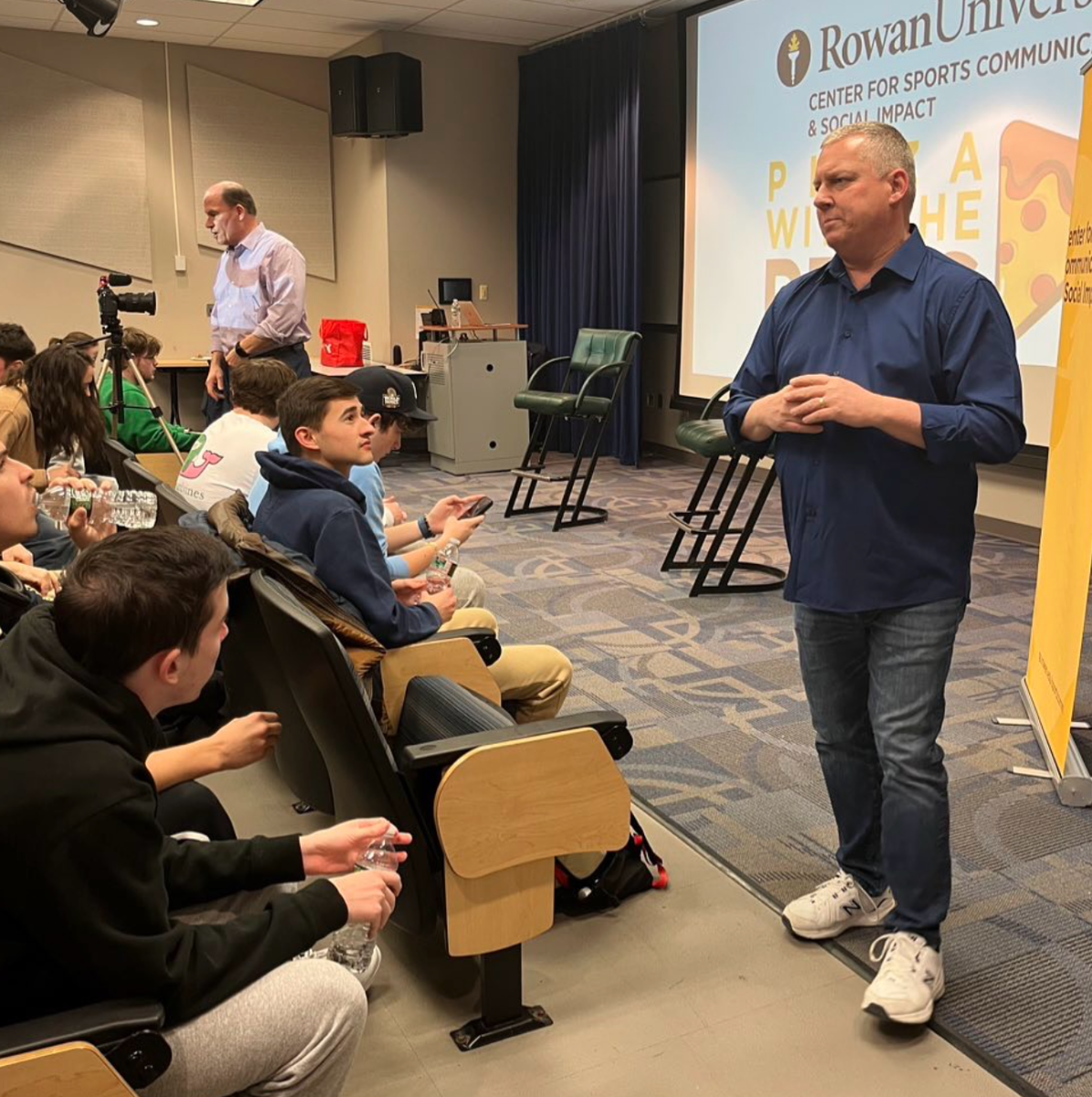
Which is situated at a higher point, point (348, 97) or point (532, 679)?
point (348, 97)

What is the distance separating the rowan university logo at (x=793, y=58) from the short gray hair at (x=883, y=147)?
462 cm

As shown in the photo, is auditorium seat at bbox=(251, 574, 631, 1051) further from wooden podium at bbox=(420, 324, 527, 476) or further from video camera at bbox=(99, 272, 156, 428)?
wooden podium at bbox=(420, 324, 527, 476)

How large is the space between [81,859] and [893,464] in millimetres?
1336

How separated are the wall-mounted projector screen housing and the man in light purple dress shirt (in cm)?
283

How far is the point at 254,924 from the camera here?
4.16 feet

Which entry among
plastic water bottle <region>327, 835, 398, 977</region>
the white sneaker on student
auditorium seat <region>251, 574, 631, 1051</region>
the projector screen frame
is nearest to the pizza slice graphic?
the projector screen frame

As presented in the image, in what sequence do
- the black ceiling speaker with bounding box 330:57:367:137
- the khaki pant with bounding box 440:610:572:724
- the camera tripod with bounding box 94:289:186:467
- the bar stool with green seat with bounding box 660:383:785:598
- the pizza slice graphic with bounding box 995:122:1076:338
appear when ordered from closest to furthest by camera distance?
the khaki pant with bounding box 440:610:572:724 → the camera tripod with bounding box 94:289:186:467 → the bar stool with green seat with bounding box 660:383:785:598 → the pizza slice graphic with bounding box 995:122:1076:338 → the black ceiling speaker with bounding box 330:57:367:137

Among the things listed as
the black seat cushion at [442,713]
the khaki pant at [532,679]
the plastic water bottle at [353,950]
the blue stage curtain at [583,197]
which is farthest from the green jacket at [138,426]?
the blue stage curtain at [583,197]

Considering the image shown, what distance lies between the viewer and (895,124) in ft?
18.2

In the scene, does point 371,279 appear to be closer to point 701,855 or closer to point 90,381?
point 90,381

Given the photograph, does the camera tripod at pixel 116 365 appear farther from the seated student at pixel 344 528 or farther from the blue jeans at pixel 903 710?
the blue jeans at pixel 903 710

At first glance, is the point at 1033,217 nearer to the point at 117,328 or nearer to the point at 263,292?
the point at 263,292

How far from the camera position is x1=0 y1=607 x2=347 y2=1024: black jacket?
1073 mm

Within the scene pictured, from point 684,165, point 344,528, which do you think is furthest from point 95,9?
point 684,165
